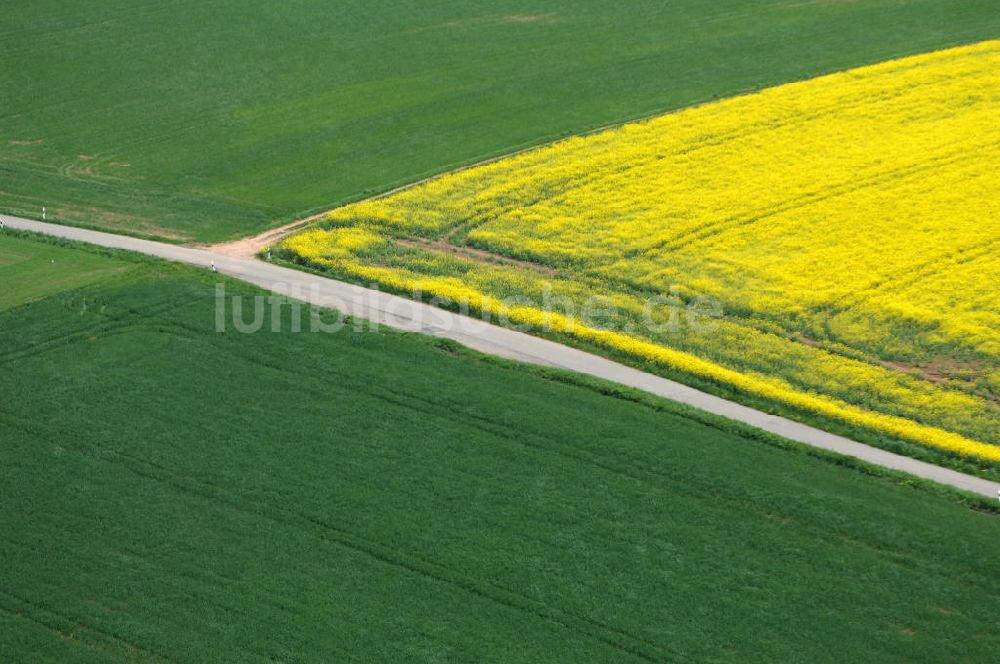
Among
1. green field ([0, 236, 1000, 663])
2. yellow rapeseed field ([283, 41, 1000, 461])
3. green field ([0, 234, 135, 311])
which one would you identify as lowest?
green field ([0, 236, 1000, 663])

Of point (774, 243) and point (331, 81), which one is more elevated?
point (331, 81)

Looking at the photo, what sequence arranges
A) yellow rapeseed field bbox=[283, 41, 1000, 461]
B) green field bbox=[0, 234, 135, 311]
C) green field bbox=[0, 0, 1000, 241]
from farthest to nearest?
green field bbox=[0, 0, 1000, 241], green field bbox=[0, 234, 135, 311], yellow rapeseed field bbox=[283, 41, 1000, 461]

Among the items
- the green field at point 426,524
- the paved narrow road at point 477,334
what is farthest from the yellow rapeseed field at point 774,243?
the green field at point 426,524

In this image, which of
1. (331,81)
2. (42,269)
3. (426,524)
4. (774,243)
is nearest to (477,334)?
(426,524)

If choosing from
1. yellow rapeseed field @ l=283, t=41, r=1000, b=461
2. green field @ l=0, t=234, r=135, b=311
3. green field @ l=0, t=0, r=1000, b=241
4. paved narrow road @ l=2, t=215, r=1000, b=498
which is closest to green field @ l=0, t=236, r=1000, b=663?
paved narrow road @ l=2, t=215, r=1000, b=498

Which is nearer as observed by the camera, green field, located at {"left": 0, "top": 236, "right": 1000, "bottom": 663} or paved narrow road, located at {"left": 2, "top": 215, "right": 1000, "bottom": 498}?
green field, located at {"left": 0, "top": 236, "right": 1000, "bottom": 663}

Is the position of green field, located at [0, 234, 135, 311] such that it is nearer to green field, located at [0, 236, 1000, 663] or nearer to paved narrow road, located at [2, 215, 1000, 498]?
paved narrow road, located at [2, 215, 1000, 498]

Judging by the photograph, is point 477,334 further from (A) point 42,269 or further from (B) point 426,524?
(A) point 42,269
